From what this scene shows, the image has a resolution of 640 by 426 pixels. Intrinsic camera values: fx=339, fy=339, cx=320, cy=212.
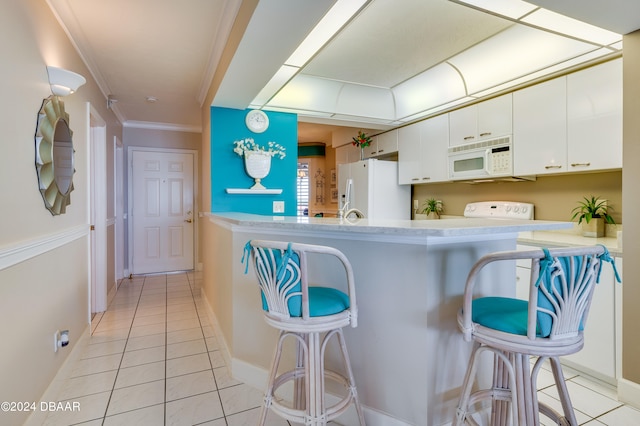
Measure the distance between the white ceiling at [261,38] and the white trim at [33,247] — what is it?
137 cm

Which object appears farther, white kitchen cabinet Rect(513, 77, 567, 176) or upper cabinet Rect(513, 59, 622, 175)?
Result: white kitchen cabinet Rect(513, 77, 567, 176)

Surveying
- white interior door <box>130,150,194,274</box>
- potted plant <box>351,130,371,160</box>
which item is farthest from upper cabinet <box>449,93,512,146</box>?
white interior door <box>130,150,194,274</box>

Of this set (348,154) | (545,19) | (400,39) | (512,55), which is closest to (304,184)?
(348,154)

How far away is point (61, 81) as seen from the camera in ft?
6.47

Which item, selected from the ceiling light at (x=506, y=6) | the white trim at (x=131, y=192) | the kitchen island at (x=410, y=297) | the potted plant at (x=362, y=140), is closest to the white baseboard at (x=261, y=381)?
the kitchen island at (x=410, y=297)

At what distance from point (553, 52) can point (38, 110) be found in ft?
10.7

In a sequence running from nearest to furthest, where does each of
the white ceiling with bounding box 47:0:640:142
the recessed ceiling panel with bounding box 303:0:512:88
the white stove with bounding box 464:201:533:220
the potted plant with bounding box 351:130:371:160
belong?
1. the white ceiling with bounding box 47:0:640:142
2. the recessed ceiling panel with bounding box 303:0:512:88
3. the white stove with bounding box 464:201:533:220
4. the potted plant with bounding box 351:130:371:160

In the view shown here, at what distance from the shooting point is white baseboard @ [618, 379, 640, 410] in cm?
184

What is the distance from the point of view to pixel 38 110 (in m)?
1.77

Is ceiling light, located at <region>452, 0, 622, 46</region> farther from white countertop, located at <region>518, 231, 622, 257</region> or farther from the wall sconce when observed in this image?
the wall sconce

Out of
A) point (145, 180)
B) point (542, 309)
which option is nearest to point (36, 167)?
point (542, 309)

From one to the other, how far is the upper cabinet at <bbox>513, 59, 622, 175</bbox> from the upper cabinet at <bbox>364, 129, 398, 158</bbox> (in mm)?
1581

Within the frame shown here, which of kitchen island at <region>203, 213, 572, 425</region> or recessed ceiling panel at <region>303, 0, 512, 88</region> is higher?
recessed ceiling panel at <region>303, 0, 512, 88</region>

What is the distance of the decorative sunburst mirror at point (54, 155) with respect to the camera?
177 cm
